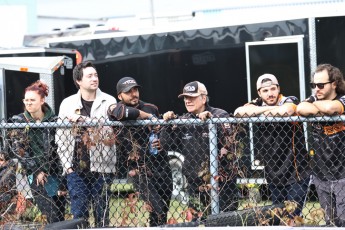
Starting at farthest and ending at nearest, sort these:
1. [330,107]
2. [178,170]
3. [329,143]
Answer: [178,170], [329,143], [330,107]

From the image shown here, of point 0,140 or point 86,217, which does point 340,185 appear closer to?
point 86,217

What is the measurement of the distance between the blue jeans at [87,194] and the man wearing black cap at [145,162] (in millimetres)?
302

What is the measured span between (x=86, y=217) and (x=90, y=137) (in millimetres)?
820

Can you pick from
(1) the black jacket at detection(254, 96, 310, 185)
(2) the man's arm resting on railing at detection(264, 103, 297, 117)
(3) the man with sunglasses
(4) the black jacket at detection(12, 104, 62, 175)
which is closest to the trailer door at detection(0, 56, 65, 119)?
(4) the black jacket at detection(12, 104, 62, 175)

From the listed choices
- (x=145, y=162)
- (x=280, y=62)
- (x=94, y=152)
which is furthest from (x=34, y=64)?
(x=145, y=162)

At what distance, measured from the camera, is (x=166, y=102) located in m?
14.5

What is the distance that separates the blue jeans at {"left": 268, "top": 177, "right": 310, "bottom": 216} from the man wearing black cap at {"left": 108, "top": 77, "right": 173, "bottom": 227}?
103 centimetres

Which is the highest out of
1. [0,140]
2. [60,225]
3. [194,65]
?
[194,65]

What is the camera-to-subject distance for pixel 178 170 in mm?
8938

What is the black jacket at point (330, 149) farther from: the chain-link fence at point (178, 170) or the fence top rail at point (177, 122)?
the fence top rail at point (177, 122)

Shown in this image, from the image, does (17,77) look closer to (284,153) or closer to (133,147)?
(133,147)

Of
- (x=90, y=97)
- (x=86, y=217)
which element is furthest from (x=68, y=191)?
(x=90, y=97)

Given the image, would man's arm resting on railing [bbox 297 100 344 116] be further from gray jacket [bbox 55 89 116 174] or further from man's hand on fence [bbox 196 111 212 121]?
gray jacket [bbox 55 89 116 174]

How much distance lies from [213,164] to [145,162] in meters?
0.67
